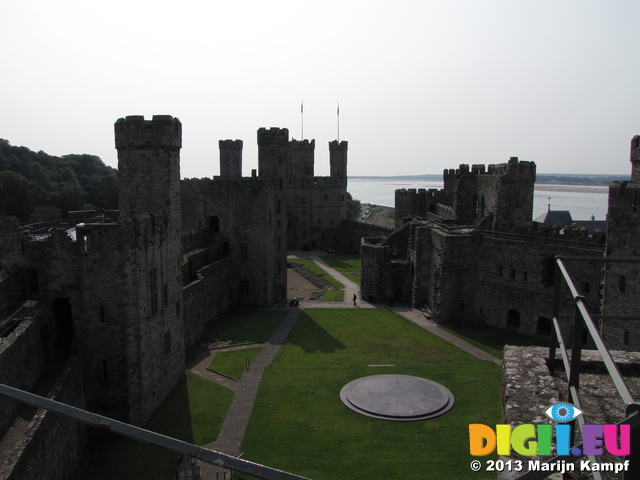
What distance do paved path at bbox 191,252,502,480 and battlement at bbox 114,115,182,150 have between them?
1054 cm

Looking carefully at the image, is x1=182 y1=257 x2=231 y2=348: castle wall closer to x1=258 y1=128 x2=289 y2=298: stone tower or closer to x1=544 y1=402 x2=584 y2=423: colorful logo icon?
x1=258 y1=128 x2=289 y2=298: stone tower

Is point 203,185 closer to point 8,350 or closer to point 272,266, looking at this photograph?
point 272,266

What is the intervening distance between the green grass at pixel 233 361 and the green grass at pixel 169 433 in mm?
1317

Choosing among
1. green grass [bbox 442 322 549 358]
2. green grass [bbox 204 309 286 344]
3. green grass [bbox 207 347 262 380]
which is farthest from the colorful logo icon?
green grass [bbox 204 309 286 344]

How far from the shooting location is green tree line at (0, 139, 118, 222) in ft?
214

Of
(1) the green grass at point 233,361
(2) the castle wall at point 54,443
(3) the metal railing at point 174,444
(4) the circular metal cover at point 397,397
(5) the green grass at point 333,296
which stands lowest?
(1) the green grass at point 233,361

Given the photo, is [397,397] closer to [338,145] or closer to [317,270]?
[317,270]

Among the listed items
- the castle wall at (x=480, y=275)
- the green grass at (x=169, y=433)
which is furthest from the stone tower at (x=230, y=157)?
the green grass at (x=169, y=433)

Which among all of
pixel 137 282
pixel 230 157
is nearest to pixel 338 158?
pixel 230 157

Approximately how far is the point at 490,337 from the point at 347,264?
25.6 metres

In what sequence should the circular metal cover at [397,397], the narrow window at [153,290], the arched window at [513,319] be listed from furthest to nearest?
the arched window at [513,319] → the circular metal cover at [397,397] → the narrow window at [153,290]

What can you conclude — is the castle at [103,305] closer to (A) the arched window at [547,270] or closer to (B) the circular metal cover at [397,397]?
(B) the circular metal cover at [397,397]

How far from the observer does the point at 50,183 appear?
2933 inches

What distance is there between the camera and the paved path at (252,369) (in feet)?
58.3
